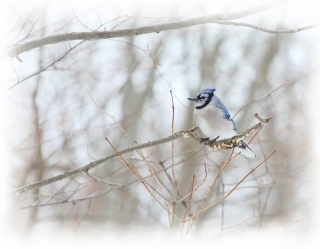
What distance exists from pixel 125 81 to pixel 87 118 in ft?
5.74

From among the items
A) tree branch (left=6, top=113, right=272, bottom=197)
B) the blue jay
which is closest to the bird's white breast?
the blue jay

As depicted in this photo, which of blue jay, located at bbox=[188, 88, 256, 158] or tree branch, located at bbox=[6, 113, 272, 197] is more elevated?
blue jay, located at bbox=[188, 88, 256, 158]

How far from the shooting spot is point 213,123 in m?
3.08

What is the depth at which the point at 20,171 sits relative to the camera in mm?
5176

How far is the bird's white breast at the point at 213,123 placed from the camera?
3064mm

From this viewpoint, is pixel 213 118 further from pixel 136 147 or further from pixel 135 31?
pixel 135 31

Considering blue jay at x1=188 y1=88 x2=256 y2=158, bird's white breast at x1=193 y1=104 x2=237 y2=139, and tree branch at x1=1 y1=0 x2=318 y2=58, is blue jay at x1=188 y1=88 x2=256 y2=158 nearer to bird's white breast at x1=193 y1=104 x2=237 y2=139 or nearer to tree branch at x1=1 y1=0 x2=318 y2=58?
bird's white breast at x1=193 y1=104 x2=237 y2=139

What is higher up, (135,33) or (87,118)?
(87,118)

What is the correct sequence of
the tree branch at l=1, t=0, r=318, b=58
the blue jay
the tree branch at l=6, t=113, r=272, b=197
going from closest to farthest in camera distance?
the tree branch at l=1, t=0, r=318, b=58, the tree branch at l=6, t=113, r=272, b=197, the blue jay

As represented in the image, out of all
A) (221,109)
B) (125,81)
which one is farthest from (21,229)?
(125,81)

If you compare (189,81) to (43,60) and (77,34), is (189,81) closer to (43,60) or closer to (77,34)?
(43,60)

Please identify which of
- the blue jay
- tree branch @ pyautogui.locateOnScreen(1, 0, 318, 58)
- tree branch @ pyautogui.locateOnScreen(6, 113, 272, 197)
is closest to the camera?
tree branch @ pyautogui.locateOnScreen(1, 0, 318, 58)

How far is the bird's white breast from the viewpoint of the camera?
10.1 ft

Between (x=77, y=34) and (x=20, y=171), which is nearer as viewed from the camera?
(x=77, y=34)
